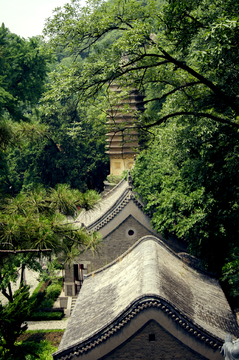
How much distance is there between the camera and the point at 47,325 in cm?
1833

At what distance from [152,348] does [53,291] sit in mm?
12617

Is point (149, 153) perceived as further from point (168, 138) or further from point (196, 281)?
point (196, 281)

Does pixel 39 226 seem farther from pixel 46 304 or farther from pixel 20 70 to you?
pixel 20 70

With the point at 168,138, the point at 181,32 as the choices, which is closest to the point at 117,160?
the point at 168,138

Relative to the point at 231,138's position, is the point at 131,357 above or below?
below

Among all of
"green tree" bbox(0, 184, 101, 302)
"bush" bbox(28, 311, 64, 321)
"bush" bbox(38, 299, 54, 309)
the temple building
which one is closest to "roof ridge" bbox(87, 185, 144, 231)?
the temple building

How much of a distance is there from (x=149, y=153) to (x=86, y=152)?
22070 millimetres

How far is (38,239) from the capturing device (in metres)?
8.78

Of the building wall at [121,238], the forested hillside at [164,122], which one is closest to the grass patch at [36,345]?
the forested hillside at [164,122]

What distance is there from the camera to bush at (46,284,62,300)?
21270 mm

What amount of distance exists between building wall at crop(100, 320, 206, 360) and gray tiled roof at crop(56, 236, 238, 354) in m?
0.77

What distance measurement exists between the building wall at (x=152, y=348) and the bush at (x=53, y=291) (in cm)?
1187

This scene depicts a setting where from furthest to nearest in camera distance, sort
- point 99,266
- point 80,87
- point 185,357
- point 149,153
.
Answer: point 149,153 < point 99,266 < point 80,87 < point 185,357

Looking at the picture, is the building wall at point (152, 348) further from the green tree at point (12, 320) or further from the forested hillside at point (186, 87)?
the green tree at point (12, 320)
